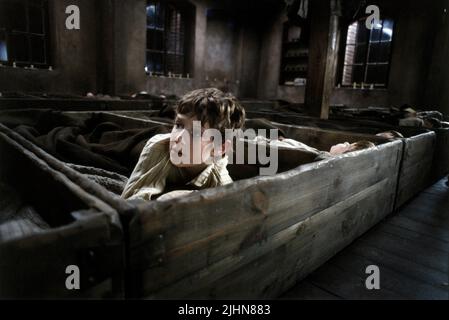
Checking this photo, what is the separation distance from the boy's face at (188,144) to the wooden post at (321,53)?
9.86 feet

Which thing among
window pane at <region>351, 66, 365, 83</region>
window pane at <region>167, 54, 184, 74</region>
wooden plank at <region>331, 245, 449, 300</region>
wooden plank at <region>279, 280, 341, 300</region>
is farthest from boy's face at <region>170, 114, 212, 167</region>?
window pane at <region>351, 66, 365, 83</region>

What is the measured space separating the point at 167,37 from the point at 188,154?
8146 millimetres

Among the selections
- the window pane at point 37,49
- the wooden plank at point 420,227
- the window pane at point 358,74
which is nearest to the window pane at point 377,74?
the window pane at point 358,74

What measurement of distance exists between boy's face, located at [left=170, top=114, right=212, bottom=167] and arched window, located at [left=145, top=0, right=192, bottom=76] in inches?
299

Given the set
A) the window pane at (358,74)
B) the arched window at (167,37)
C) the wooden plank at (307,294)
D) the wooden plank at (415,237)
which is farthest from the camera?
the window pane at (358,74)

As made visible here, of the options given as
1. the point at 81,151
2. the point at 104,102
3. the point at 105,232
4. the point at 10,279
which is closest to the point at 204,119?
the point at 105,232

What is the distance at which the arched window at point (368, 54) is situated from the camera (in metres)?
8.14

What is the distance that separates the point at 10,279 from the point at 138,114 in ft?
11.1

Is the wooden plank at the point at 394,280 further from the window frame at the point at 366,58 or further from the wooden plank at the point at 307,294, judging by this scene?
the window frame at the point at 366,58

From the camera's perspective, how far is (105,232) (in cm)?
75

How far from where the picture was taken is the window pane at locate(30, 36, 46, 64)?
6.64 m

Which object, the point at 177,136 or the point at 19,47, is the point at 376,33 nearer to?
the point at 19,47

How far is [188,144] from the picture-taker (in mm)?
1382

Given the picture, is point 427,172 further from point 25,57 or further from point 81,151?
point 25,57
